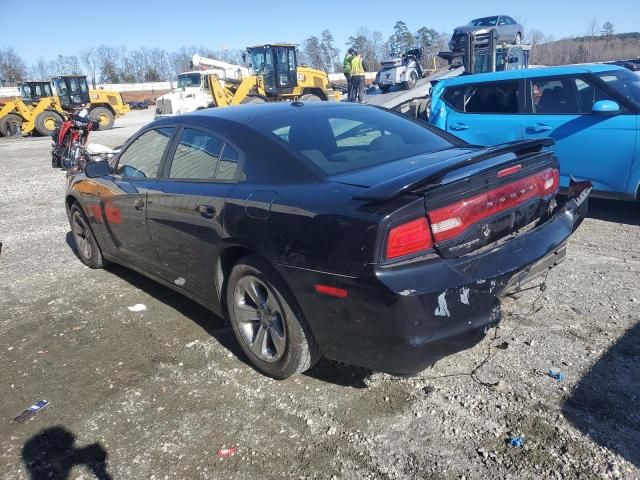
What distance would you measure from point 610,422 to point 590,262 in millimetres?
2398

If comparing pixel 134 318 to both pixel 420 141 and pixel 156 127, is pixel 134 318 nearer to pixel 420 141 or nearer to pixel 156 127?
pixel 156 127

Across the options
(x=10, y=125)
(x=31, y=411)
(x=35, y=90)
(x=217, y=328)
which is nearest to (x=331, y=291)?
(x=217, y=328)

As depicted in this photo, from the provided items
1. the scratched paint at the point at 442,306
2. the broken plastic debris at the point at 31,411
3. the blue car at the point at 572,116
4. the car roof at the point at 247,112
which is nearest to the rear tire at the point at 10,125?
the blue car at the point at 572,116

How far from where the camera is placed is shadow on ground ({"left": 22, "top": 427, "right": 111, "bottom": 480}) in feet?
8.16

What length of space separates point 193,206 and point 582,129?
4.37 m

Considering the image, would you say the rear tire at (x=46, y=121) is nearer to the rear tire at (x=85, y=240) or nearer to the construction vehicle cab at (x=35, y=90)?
the construction vehicle cab at (x=35, y=90)

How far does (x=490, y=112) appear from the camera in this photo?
6.50 meters

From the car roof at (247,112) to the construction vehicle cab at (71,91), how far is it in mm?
26170

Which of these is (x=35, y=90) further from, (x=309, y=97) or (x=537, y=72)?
(x=537, y=72)

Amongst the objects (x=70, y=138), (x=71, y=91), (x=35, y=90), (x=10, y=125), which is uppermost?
(x=35, y=90)

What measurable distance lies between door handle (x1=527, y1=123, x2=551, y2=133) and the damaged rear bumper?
3715 millimetres

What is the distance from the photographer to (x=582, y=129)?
5625 mm

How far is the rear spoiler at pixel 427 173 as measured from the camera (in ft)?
7.92

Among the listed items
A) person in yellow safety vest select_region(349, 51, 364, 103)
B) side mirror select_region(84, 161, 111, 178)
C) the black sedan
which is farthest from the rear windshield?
person in yellow safety vest select_region(349, 51, 364, 103)
